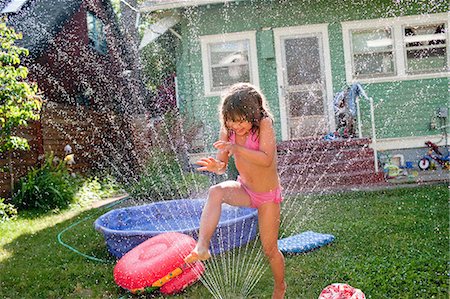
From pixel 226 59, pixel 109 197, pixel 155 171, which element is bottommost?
pixel 109 197

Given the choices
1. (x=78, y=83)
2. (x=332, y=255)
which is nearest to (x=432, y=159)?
(x=332, y=255)

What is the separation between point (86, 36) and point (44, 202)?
24.7 feet

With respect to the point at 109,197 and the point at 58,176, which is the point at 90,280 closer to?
the point at 58,176

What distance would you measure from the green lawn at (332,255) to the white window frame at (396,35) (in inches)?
145

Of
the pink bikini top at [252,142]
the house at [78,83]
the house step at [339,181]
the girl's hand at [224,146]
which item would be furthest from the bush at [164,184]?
the girl's hand at [224,146]

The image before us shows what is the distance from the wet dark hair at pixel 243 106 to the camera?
2.84m

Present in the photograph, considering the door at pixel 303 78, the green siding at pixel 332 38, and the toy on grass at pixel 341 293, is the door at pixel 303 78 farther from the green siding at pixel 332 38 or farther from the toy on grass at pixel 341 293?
the toy on grass at pixel 341 293

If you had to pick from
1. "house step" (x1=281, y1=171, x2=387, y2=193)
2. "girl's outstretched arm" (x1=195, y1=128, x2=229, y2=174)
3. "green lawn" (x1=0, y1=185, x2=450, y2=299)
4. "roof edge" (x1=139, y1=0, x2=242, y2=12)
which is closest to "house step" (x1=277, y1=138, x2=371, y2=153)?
"house step" (x1=281, y1=171, x2=387, y2=193)

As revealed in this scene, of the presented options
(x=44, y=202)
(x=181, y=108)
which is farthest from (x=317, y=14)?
(x=44, y=202)

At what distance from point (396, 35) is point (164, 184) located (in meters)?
5.57

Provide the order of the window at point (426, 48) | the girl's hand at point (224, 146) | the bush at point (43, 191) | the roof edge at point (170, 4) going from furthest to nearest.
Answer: the window at point (426, 48)
the roof edge at point (170, 4)
the bush at point (43, 191)
the girl's hand at point (224, 146)

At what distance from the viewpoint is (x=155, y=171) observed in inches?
307

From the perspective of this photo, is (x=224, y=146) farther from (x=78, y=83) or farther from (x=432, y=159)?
(x=78, y=83)

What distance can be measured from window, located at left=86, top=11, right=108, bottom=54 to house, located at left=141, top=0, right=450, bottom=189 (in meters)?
5.45
